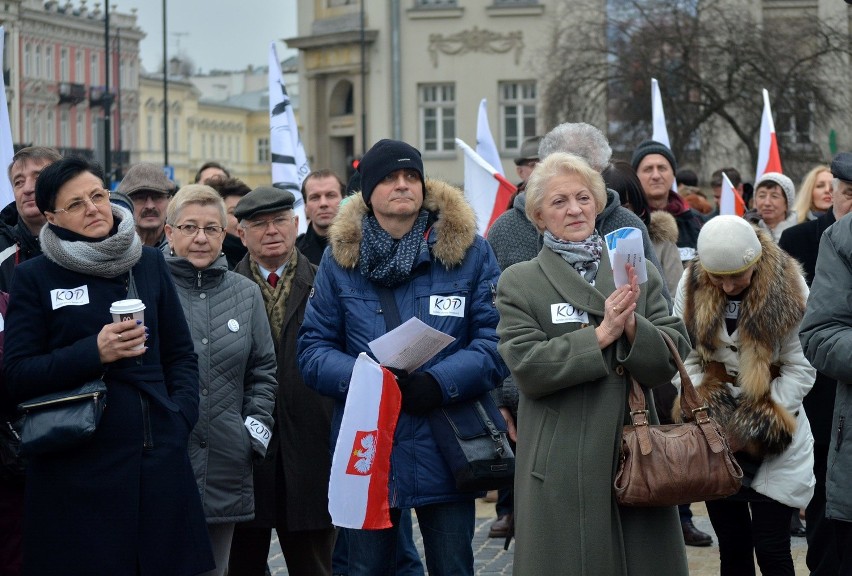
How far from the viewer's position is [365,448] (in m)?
5.48

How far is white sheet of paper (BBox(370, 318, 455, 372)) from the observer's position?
17.6ft

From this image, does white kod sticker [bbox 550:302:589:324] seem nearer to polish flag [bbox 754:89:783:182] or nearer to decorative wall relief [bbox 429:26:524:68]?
polish flag [bbox 754:89:783:182]

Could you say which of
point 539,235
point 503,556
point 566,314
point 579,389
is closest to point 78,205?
point 566,314

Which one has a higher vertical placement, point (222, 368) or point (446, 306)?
point (446, 306)

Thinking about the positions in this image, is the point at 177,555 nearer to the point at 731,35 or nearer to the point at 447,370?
the point at 447,370

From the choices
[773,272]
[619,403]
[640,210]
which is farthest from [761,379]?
[640,210]

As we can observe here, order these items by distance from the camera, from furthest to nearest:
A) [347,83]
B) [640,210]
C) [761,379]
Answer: [347,83], [640,210], [761,379]

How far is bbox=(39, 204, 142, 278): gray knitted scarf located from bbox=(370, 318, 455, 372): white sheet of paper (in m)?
0.95

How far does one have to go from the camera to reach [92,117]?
302 feet

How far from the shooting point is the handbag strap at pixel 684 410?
16.6 ft

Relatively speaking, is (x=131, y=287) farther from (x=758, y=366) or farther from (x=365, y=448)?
(x=758, y=366)

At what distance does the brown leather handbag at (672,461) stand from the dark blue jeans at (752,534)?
3.84 ft

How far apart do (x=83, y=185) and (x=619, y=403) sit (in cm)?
212

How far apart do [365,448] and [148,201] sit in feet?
9.79
